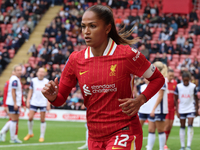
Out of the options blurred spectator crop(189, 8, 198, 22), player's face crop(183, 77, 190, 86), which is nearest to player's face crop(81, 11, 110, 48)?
player's face crop(183, 77, 190, 86)

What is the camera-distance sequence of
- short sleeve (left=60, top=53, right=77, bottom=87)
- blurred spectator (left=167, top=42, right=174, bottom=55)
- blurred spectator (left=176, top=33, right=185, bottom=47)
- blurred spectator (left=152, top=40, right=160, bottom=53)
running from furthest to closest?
blurred spectator (left=176, top=33, right=185, bottom=47)
blurred spectator (left=152, top=40, right=160, bottom=53)
blurred spectator (left=167, top=42, right=174, bottom=55)
short sleeve (left=60, top=53, right=77, bottom=87)

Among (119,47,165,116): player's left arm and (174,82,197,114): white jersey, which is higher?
(119,47,165,116): player's left arm

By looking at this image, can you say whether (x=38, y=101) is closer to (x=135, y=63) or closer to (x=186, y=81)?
(x=186, y=81)

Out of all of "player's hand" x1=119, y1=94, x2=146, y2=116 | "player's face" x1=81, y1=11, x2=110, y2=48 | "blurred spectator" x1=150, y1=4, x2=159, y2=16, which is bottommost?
"player's hand" x1=119, y1=94, x2=146, y2=116

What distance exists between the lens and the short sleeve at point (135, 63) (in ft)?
10.3

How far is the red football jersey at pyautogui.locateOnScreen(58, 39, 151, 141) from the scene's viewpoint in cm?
310

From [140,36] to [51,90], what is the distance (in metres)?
17.3

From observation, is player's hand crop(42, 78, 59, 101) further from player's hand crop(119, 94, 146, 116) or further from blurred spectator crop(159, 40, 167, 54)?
blurred spectator crop(159, 40, 167, 54)

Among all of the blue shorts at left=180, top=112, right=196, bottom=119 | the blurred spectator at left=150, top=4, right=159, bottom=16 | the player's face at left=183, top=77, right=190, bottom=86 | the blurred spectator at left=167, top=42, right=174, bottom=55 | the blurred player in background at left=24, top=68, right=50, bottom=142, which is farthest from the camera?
the blurred spectator at left=150, top=4, right=159, bottom=16

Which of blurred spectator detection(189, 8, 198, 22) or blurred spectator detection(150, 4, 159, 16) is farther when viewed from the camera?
blurred spectator detection(150, 4, 159, 16)

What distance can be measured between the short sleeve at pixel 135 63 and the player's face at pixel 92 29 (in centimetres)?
31

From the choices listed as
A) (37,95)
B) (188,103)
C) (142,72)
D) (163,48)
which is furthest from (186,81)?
(163,48)

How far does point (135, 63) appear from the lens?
124 inches

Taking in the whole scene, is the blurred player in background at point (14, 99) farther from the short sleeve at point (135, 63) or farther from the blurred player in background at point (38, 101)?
the short sleeve at point (135, 63)
